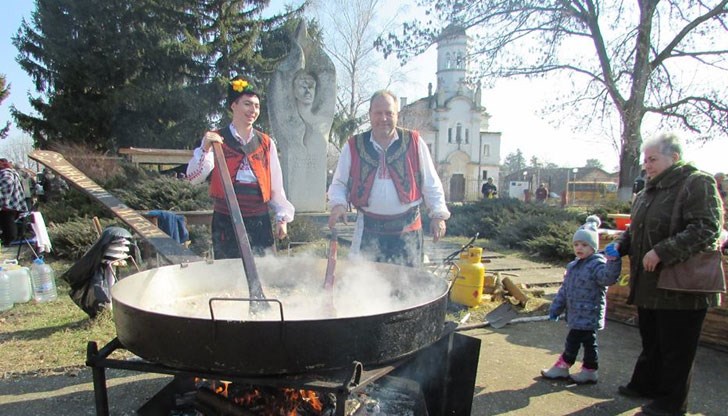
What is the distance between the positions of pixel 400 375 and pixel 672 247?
1541 millimetres

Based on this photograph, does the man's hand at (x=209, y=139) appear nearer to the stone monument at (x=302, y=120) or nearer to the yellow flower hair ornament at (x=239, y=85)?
the yellow flower hair ornament at (x=239, y=85)

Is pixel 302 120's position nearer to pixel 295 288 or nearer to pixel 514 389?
pixel 295 288

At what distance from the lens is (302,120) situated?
11938 millimetres

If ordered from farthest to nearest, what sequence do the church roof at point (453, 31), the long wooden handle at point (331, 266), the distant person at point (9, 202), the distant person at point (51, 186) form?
1. the distant person at point (51, 186)
2. the church roof at point (453, 31)
3. the distant person at point (9, 202)
4. the long wooden handle at point (331, 266)

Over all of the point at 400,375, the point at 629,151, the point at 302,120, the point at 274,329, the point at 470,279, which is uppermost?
the point at 302,120

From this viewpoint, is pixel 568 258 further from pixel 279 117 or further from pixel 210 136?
pixel 279 117

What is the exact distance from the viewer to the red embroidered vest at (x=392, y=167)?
8.68 feet

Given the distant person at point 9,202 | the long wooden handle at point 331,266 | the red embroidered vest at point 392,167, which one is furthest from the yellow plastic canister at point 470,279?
the distant person at point 9,202

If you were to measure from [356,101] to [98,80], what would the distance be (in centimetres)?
1303

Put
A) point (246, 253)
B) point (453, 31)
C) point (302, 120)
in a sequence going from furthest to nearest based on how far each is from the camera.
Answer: point (453, 31) → point (302, 120) → point (246, 253)

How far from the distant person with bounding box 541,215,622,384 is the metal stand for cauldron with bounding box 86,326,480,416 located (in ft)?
3.94

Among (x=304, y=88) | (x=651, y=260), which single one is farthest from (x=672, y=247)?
(x=304, y=88)

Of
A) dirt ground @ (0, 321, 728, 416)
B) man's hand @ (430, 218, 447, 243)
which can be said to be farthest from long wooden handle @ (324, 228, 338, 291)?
dirt ground @ (0, 321, 728, 416)

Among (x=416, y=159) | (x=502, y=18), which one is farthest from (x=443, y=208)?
(x=502, y=18)
